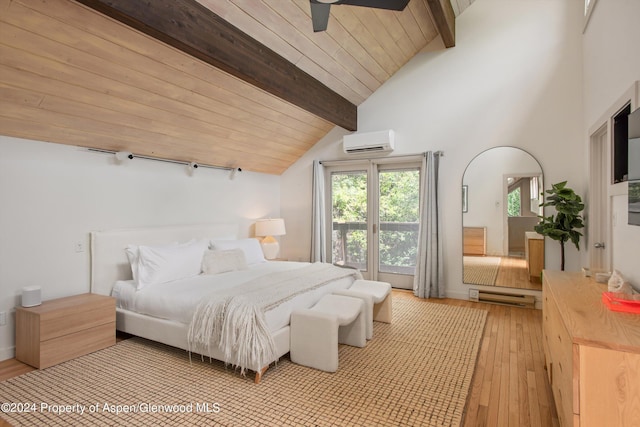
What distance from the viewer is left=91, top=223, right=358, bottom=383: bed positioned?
8.60 ft

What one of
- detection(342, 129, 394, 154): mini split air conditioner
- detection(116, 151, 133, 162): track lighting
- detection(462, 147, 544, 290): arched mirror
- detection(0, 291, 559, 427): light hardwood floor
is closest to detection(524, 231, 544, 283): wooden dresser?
→ detection(462, 147, 544, 290): arched mirror

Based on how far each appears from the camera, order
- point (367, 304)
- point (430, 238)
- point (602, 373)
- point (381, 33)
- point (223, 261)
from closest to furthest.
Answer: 1. point (602, 373)
2. point (367, 304)
3. point (223, 261)
4. point (381, 33)
5. point (430, 238)

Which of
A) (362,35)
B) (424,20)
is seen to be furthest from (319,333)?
(424,20)

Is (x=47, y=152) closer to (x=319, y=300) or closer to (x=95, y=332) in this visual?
(x=95, y=332)

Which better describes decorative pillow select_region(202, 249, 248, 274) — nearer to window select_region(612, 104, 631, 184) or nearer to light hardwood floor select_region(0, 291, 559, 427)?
light hardwood floor select_region(0, 291, 559, 427)

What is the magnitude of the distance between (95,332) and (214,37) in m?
2.68

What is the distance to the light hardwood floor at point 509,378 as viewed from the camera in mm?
2000

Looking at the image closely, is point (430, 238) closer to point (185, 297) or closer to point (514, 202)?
point (514, 202)

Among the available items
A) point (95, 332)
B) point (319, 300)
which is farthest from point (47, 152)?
point (319, 300)

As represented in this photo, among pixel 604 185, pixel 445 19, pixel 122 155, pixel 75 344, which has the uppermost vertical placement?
pixel 445 19

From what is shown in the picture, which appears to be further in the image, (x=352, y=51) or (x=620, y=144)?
(x=352, y=51)

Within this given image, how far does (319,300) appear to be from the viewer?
122 inches

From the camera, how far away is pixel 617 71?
94.8 inches

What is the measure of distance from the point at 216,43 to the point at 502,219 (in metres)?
3.86
